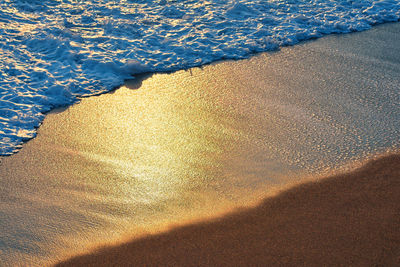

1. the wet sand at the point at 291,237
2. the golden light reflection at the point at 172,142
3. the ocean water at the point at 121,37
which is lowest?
the wet sand at the point at 291,237

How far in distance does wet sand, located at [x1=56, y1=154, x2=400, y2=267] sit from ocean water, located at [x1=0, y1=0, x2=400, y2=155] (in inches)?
76.0

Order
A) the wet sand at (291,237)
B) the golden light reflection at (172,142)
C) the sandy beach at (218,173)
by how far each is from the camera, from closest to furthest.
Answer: the wet sand at (291,237) < the sandy beach at (218,173) < the golden light reflection at (172,142)

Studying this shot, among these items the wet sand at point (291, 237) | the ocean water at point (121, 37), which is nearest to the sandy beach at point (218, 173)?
the wet sand at point (291, 237)

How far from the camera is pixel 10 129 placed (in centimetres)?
410

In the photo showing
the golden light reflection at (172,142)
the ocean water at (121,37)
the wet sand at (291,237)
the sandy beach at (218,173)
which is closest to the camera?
the wet sand at (291,237)

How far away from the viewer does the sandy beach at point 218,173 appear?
2791mm

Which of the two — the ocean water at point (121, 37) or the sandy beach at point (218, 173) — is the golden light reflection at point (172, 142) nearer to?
the sandy beach at point (218, 173)

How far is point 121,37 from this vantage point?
5680 millimetres

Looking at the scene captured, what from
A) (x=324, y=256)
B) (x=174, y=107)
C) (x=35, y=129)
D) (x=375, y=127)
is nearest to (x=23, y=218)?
(x=35, y=129)

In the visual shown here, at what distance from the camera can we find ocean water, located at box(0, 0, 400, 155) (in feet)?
15.1

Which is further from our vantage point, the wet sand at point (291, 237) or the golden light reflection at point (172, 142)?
the golden light reflection at point (172, 142)

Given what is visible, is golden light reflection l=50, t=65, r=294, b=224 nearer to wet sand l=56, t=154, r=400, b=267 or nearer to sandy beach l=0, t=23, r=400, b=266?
sandy beach l=0, t=23, r=400, b=266

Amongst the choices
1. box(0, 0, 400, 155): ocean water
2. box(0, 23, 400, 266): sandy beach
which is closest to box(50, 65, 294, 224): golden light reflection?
box(0, 23, 400, 266): sandy beach

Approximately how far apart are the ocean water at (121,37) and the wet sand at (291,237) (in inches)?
76.0
